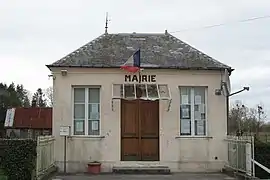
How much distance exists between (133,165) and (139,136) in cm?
122

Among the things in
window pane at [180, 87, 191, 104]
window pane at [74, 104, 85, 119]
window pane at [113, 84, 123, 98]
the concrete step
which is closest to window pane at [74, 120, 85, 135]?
window pane at [74, 104, 85, 119]

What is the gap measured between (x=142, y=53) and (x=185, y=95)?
2.60m

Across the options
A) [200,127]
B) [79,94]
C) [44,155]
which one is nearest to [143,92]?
[79,94]

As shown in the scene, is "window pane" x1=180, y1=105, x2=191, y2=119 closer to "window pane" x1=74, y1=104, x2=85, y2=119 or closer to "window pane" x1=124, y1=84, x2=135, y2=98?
"window pane" x1=124, y1=84, x2=135, y2=98

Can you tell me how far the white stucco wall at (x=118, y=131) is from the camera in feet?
66.7

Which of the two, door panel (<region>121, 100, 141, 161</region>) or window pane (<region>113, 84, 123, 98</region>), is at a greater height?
window pane (<region>113, 84, 123, 98</region>)

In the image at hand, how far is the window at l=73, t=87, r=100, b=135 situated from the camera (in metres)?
20.6

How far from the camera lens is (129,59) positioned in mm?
20281

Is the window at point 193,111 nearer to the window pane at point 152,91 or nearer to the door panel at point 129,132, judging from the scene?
the window pane at point 152,91

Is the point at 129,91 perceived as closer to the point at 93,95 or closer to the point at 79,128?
Answer: the point at 93,95

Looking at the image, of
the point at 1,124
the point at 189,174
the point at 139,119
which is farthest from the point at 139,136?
the point at 1,124

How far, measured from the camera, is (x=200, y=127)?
20891 mm

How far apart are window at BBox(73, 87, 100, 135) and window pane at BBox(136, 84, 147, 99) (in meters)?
1.62

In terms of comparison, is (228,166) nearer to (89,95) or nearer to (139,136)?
(139,136)
